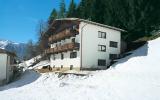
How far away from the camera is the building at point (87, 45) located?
148 ft

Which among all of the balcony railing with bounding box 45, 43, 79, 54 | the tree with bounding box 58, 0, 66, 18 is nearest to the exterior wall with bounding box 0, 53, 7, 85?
the balcony railing with bounding box 45, 43, 79, 54

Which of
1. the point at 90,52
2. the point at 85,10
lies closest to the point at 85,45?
the point at 90,52

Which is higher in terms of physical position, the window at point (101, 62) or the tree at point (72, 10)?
the tree at point (72, 10)

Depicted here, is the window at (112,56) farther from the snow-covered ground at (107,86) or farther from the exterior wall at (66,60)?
the snow-covered ground at (107,86)

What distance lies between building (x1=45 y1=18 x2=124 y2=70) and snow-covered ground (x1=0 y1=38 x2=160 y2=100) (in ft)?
18.3

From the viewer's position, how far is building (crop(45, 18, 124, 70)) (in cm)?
4503

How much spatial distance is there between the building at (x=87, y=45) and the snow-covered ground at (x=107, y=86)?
219 inches

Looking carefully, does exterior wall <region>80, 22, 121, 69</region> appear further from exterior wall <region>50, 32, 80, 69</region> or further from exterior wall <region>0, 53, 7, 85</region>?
exterior wall <region>0, 53, 7, 85</region>

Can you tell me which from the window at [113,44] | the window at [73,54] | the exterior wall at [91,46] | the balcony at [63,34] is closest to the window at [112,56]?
the exterior wall at [91,46]

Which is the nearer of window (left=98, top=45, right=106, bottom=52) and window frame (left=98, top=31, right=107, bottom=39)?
window (left=98, top=45, right=106, bottom=52)

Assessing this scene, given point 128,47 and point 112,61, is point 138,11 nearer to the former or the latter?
point 128,47

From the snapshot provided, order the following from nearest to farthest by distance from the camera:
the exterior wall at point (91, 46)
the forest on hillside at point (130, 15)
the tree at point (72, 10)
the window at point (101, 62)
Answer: the exterior wall at point (91, 46) → the window at point (101, 62) → the forest on hillside at point (130, 15) → the tree at point (72, 10)

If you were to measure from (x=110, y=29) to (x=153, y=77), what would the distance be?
19.9 m

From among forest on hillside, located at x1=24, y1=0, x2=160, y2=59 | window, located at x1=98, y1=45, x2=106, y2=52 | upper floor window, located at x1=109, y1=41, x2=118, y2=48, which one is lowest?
window, located at x1=98, y1=45, x2=106, y2=52
